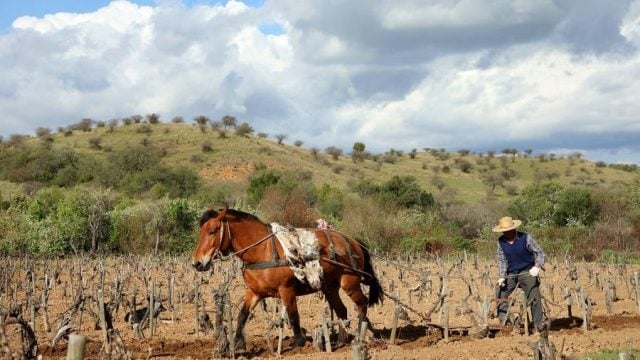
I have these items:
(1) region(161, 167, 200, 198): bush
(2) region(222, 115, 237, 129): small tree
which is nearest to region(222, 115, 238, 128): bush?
(2) region(222, 115, 237, 129): small tree

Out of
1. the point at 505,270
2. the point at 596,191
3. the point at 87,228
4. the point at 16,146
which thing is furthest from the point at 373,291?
the point at 16,146

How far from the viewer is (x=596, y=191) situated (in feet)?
136

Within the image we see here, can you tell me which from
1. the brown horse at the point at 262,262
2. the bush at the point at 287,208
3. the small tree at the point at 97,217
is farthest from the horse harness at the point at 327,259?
the small tree at the point at 97,217

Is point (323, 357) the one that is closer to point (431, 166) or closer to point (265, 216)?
point (265, 216)

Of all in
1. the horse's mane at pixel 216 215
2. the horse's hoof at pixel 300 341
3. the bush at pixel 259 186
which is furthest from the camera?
the bush at pixel 259 186

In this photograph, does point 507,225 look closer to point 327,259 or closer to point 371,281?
point 371,281

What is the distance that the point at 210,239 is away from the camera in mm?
9367

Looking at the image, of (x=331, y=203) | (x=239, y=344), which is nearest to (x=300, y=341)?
(x=239, y=344)

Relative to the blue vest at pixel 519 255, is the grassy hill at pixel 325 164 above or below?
above

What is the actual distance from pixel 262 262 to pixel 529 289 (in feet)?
13.6

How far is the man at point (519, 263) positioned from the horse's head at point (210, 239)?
4.09 meters

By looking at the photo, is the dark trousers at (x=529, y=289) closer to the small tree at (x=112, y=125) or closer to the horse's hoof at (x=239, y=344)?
the horse's hoof at (x=239, y=344)

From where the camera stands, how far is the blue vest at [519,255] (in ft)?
34.1

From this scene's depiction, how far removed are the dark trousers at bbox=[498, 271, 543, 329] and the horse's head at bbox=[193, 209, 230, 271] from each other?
14.6ft
